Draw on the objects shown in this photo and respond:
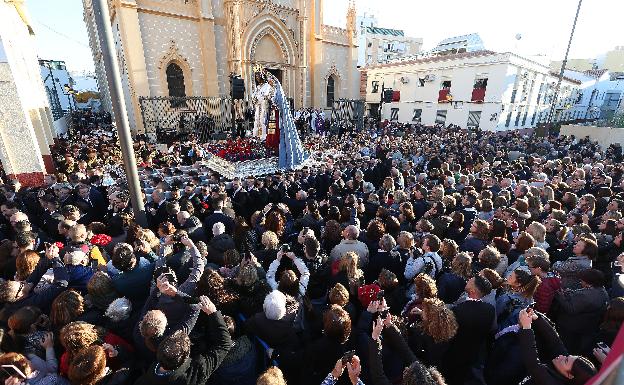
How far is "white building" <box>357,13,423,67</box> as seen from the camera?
50875mm

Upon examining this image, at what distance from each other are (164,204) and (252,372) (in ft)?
12.9

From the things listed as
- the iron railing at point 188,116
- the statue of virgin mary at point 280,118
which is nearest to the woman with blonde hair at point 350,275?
the statue of virgin mary at point 280,118

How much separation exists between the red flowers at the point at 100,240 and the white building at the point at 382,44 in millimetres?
51019

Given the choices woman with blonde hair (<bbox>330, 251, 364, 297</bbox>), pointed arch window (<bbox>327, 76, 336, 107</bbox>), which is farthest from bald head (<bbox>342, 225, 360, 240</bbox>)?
pointed arch window (<bbox>327, 76, 336, 107</bbox>)

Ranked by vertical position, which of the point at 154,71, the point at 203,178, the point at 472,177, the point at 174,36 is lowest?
the point at 203,178

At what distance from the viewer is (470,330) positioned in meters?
2.68

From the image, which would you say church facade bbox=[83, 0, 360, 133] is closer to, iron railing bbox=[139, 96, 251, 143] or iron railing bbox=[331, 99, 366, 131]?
iron railing bbox=[139, 96, 251, 143]

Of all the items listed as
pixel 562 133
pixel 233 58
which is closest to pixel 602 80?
pixel 562 133

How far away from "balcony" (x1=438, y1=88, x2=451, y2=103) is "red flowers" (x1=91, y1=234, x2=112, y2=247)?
27271mm

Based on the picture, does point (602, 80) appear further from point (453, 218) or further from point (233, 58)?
point (453, 218)

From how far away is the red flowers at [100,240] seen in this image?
4.31 metres

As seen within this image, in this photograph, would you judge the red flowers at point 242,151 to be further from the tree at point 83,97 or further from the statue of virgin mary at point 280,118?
the tree at point 83,97

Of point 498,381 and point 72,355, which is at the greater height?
point 72,355

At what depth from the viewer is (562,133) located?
1989 cm
